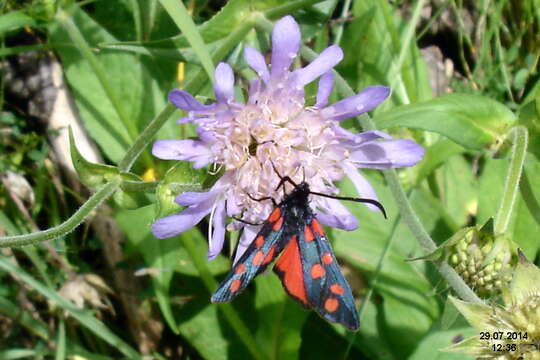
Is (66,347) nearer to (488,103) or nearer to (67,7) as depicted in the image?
(67,7)

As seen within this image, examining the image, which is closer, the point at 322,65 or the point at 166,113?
the point at 322,65

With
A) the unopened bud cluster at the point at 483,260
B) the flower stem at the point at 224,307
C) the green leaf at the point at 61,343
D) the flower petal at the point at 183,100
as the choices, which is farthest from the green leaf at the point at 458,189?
the green leaf at the point at 61,343

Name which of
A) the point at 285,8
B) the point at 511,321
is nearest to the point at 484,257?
the point at 511,321

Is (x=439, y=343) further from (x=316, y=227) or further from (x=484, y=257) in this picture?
→ (x=316, y=227)

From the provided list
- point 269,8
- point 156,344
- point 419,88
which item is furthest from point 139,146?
point 419,88

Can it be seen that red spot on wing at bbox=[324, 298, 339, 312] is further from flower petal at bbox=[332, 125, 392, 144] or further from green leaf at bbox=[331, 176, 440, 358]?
green leaf at bbox=[331, 176, 440, 358]

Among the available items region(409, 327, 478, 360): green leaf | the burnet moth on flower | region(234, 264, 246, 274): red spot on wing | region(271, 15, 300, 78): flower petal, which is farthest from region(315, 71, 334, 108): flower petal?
region(409, 327, 478, 360): green leaf

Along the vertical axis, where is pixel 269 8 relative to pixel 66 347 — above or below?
above
